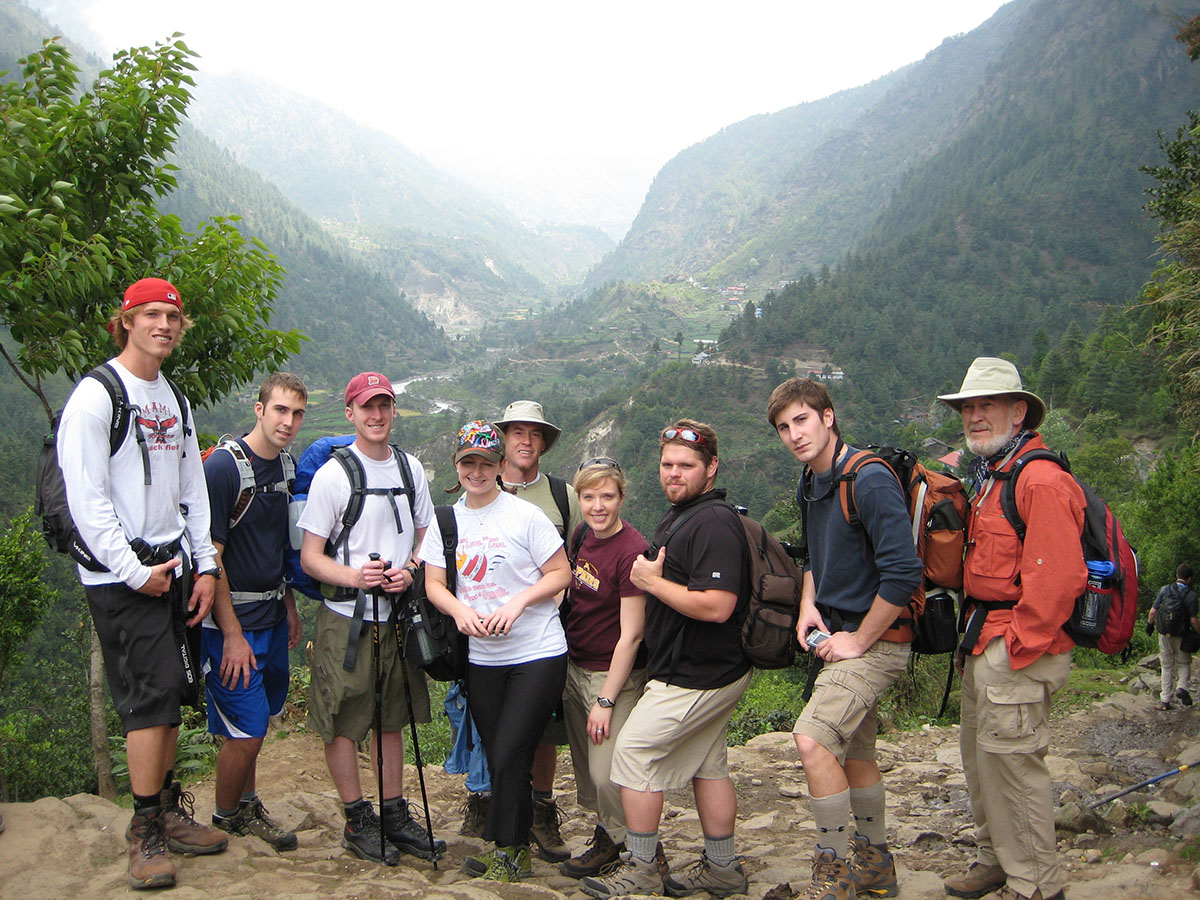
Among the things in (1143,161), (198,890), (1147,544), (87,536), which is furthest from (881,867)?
(1143,161)

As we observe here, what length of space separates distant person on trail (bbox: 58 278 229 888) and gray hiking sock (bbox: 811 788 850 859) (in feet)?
8.19

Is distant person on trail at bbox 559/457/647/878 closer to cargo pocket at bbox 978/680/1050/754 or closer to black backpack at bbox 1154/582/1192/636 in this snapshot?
cargo pocket at bbox 978/680/1050/754

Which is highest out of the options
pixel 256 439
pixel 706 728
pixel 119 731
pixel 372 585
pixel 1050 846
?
pixel 256 439

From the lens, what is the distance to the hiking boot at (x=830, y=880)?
2977 mm

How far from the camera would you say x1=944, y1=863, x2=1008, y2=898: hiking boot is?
338 centimetres

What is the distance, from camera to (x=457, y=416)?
4055 inches

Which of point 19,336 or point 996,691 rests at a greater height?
point 19,336

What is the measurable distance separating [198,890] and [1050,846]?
10.9 ft

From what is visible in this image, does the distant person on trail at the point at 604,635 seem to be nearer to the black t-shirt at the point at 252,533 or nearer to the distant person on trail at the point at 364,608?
the distant person on trail at the point at 364,608

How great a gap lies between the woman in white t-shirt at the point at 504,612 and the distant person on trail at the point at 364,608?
24 centimetres

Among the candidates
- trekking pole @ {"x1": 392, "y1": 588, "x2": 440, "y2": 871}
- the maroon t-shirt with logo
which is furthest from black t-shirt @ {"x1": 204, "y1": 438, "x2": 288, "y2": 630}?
the maroon t-shirt with logo

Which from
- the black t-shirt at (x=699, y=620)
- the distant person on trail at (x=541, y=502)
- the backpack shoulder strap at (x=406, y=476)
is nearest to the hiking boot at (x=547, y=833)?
the distant person on trail at (x=541, y=502)

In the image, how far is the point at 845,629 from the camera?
3.37m

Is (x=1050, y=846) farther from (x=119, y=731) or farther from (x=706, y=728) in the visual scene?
(x=119, y=731)
